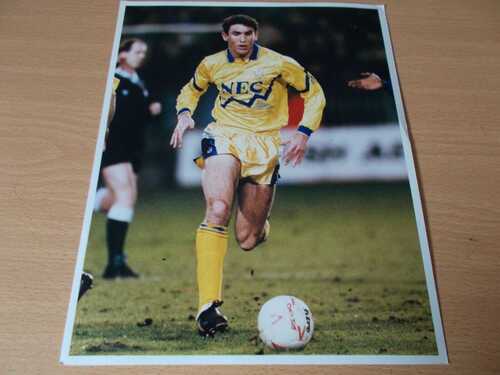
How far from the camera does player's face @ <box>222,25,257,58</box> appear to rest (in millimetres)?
842

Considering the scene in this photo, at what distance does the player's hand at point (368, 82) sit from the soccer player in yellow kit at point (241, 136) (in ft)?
0.21

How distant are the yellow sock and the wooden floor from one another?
13 cm

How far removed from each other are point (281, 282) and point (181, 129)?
0.30 metres

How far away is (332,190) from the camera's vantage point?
0.85 metres

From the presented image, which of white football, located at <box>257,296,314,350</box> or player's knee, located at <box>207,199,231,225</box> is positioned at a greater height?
player's knee, located at <box>207,199,231,225</box>

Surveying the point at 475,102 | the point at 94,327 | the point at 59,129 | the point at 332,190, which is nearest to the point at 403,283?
the point at 332,190

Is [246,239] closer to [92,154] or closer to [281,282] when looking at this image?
[281,282]

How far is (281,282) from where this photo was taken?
0.76 metres

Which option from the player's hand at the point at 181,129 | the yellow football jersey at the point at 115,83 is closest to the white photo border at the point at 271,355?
the yellow football jersey at the point at 115,83

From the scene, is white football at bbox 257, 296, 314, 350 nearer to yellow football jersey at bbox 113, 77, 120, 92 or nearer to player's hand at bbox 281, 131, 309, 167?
player's hand at bbox 281, 131, 309, 167

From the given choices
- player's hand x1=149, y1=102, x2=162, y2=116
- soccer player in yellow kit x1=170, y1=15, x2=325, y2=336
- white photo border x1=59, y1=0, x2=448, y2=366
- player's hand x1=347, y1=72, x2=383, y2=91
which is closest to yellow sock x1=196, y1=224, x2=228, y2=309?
soccer player in yellow kit x1=170, y1=15, x2=325, y2=336

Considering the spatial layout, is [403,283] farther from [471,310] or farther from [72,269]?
[72,269]

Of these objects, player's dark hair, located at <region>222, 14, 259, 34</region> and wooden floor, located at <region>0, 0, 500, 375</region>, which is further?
player's dark hair, located at <region>222, 14, 259, 34</region>

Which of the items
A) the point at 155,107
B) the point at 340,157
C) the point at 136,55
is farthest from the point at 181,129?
the point at 340,157
